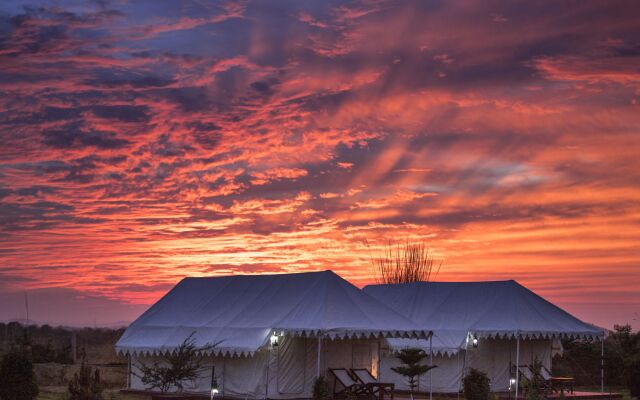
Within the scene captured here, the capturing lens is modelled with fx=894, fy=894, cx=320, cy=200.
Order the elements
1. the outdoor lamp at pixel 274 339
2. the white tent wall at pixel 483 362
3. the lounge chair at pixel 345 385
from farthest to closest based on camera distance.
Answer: the white tent wall at pixel 483 362 → the outdoor lamp at pixel 274 339 → the lounge chair at pixel 345 385

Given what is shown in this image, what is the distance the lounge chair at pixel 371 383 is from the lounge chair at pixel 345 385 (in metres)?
0.15

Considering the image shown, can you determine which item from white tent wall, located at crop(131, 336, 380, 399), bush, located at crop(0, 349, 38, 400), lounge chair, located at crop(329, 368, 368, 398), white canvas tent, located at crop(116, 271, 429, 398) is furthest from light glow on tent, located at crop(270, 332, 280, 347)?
bush, located at crop(0, 349, 38, 400)

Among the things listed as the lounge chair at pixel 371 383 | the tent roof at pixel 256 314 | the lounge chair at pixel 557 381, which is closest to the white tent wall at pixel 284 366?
the lounge chair at pixel 371 383

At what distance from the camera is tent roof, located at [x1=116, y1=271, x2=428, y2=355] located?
1021 inches

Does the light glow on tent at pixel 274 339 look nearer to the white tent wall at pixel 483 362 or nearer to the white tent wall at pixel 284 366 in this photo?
the white tent wall at pixel 284 366

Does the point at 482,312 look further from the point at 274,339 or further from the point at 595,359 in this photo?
the point at 595,359

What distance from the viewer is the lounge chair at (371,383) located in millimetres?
25938

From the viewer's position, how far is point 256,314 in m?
28.4

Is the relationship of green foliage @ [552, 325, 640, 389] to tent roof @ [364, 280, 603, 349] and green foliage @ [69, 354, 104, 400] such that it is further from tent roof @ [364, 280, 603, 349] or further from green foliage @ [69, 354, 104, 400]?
green foliage @ [69, 354, 104, 400]

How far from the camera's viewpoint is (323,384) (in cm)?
2419

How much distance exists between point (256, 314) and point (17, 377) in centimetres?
934

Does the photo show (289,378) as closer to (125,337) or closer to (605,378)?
(125,337)

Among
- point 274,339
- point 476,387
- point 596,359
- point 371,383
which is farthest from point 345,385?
point 596,359

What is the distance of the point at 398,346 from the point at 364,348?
14.0 feet
